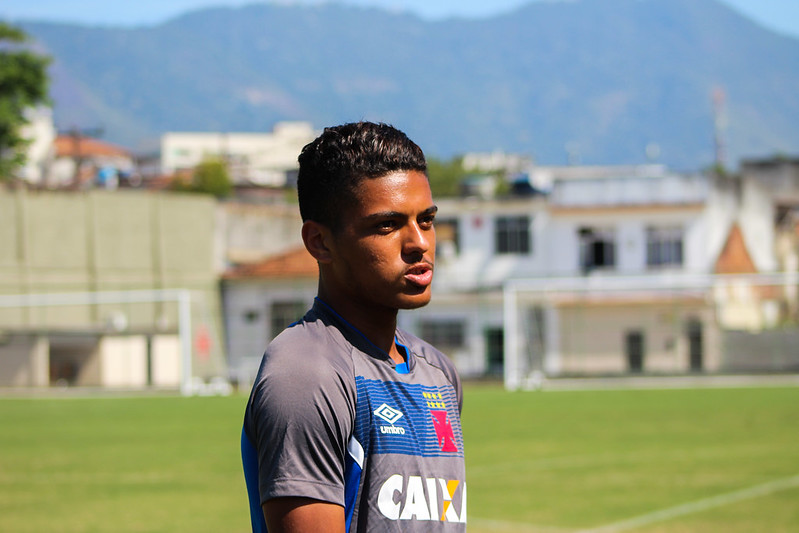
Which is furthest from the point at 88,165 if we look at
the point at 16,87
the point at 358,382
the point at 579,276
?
the point at 358,382

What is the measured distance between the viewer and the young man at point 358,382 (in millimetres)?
2311

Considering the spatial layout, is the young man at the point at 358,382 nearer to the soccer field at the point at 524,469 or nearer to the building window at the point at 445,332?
the soccer field at the point at 524,469

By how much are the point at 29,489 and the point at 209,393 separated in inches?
771

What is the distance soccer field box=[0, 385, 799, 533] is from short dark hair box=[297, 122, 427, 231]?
6.86m

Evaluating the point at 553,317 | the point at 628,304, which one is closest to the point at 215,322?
the point at 553,317

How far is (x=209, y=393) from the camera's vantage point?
31.5 m

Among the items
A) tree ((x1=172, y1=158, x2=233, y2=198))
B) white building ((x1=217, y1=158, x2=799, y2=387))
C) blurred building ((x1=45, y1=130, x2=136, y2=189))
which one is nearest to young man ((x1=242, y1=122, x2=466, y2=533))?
white building ((x1=217, y1=158, x2=799, y2=387))

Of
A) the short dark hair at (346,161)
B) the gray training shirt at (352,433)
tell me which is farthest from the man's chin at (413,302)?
the short dark hair at (346,161)

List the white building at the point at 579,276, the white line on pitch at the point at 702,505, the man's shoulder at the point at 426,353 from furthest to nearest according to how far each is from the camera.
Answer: the white building at the point at 579,276 < the white line on pitch at the point at 702,505 < the man's shoulder at the point at 426,353

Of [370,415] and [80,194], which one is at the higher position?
[80,194]

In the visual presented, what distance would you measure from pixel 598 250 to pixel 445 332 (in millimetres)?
7310

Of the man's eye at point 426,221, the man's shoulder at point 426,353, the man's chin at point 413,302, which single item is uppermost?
the man's eye at point 426,221

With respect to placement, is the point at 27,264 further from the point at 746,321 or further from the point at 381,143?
the point at 381,143

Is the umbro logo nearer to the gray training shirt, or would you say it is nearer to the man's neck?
the gray training shirt
